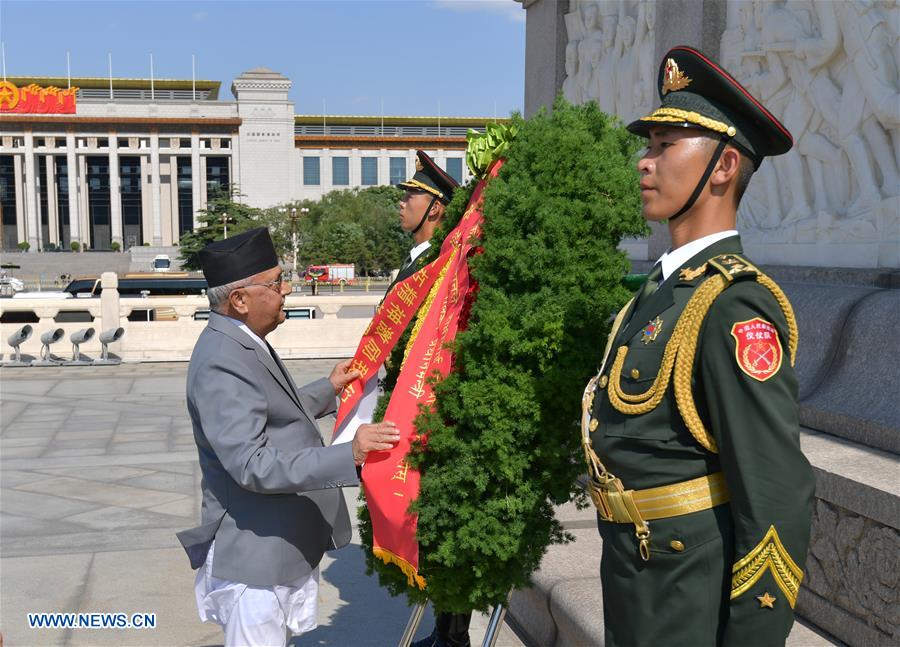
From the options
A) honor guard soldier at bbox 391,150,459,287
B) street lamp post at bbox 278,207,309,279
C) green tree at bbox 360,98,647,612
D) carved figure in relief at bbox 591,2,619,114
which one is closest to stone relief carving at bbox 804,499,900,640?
green tree at bbox 360,98,647,612

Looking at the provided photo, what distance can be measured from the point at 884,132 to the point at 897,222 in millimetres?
451

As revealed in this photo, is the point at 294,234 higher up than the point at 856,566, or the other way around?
the point at 294,234

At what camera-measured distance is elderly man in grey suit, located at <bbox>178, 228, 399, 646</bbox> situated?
7.95 ft

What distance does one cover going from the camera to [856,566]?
9.12ft

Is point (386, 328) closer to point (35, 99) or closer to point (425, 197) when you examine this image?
point (425, 197)

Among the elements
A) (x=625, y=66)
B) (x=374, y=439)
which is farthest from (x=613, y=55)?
(x=374, y=439)

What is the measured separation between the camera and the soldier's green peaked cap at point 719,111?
1.81 metres

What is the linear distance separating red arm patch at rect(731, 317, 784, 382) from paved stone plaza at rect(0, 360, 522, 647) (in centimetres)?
266

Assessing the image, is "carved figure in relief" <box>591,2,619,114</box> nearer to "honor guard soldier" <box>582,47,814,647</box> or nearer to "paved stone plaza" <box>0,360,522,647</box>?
"paved stone plaza" <box>0,360,522,647</box>

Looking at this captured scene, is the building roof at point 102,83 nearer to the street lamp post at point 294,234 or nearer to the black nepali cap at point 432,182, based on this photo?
the street lamp post at point 294,234

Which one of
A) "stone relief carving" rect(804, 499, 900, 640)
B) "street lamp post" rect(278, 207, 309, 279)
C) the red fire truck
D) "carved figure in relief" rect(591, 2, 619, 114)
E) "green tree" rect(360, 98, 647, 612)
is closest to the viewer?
"green tree" rect(360, 98, 647, 612)

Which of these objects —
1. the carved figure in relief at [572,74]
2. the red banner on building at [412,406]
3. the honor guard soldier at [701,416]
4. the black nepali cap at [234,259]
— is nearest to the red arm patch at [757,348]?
the honor guard soldier at [701,416]

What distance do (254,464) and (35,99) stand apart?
260ft

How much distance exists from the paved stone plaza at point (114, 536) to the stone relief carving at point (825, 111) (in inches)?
100
